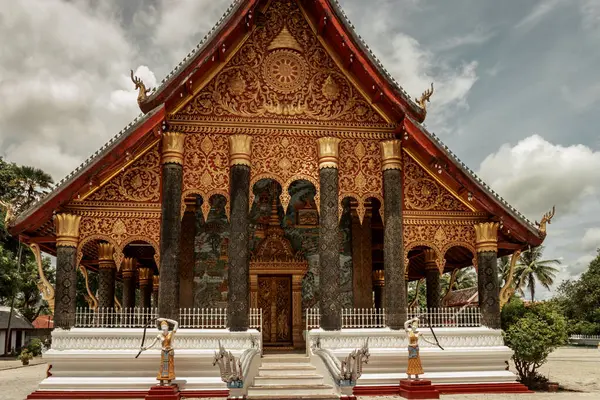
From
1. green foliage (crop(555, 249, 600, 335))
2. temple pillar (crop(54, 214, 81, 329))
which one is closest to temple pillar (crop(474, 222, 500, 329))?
temple pillar (crop(54, 214, 81, 329))

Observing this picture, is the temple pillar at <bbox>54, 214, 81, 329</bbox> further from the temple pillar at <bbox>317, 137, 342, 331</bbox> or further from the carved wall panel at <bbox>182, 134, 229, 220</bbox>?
the temple pillar at <bbox>317, 137, 342, 331</bbox>

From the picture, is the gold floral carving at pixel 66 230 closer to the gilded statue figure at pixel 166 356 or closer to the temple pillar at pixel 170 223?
the temple pillar at pixel 170 223

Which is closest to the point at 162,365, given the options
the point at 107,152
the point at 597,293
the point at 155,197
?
the point at 155,197

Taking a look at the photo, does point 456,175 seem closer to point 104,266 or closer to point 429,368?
point 429,368

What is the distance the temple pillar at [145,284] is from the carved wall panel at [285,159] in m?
9.99

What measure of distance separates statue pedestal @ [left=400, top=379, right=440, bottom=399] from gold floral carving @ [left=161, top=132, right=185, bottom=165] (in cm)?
646

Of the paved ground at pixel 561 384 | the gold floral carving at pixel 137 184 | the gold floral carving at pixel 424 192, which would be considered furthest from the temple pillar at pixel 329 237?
the gold floral carving at pixel 137 184

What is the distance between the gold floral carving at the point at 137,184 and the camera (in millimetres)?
11844

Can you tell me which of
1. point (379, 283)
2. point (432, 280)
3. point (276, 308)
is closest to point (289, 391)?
point (276, 308)

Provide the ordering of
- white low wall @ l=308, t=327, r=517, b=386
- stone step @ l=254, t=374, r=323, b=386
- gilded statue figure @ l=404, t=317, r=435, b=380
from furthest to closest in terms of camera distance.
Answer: white low wall @ l=308, t=327, r=517, b=386, gilded statue figure @ l=404, t=317, r=435, b=380, stone step @ l=254, t=374, r=323, b=386

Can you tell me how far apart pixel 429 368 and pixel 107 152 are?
26.0 ft

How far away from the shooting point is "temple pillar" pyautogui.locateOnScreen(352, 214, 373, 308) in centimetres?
1434

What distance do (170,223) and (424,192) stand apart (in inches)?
222

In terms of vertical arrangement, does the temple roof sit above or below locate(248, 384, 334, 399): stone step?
above
